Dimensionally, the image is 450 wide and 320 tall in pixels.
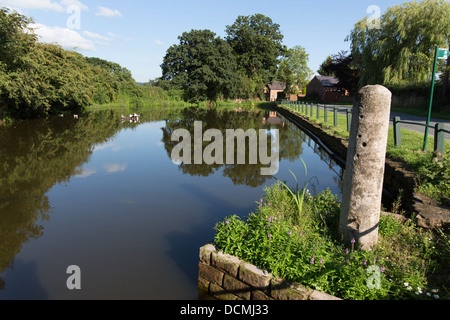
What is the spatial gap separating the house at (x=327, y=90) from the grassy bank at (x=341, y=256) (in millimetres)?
43705

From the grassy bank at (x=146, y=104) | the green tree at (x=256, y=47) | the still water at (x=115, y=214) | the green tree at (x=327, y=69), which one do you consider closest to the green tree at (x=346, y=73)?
the green tree at (x=327, y=69)

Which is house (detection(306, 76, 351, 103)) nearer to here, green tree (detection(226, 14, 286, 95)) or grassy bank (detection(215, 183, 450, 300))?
green tree (detection(226, 14, 286, 95))

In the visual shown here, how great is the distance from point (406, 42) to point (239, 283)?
27.1 m

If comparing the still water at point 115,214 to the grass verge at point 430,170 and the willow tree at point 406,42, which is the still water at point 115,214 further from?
the willow tree at point 406,42

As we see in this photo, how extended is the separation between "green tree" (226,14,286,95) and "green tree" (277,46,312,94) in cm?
364

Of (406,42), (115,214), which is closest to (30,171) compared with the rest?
(115,214)

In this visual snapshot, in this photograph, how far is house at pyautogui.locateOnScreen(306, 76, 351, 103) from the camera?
46.8 m

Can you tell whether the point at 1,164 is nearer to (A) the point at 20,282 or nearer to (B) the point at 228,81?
(A) the point at 20,282

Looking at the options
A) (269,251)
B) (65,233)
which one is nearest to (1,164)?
(65,233)

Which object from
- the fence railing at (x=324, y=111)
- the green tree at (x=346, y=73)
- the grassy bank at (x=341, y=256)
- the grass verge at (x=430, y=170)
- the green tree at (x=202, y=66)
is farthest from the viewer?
the green tree at (x=202, y=66)

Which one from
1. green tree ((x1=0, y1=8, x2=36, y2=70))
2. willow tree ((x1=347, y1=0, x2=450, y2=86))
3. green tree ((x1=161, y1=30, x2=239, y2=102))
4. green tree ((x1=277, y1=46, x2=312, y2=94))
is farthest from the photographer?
green tree ((x1=277, y1=46, x2=312, y2=94))

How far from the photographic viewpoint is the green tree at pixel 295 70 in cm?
5347

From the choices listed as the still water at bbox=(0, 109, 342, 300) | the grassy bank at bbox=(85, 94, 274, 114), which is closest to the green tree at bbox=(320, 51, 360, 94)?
the grassy bank at bbox=(85, 94, 274, 114)

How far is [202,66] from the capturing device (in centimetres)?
4616
